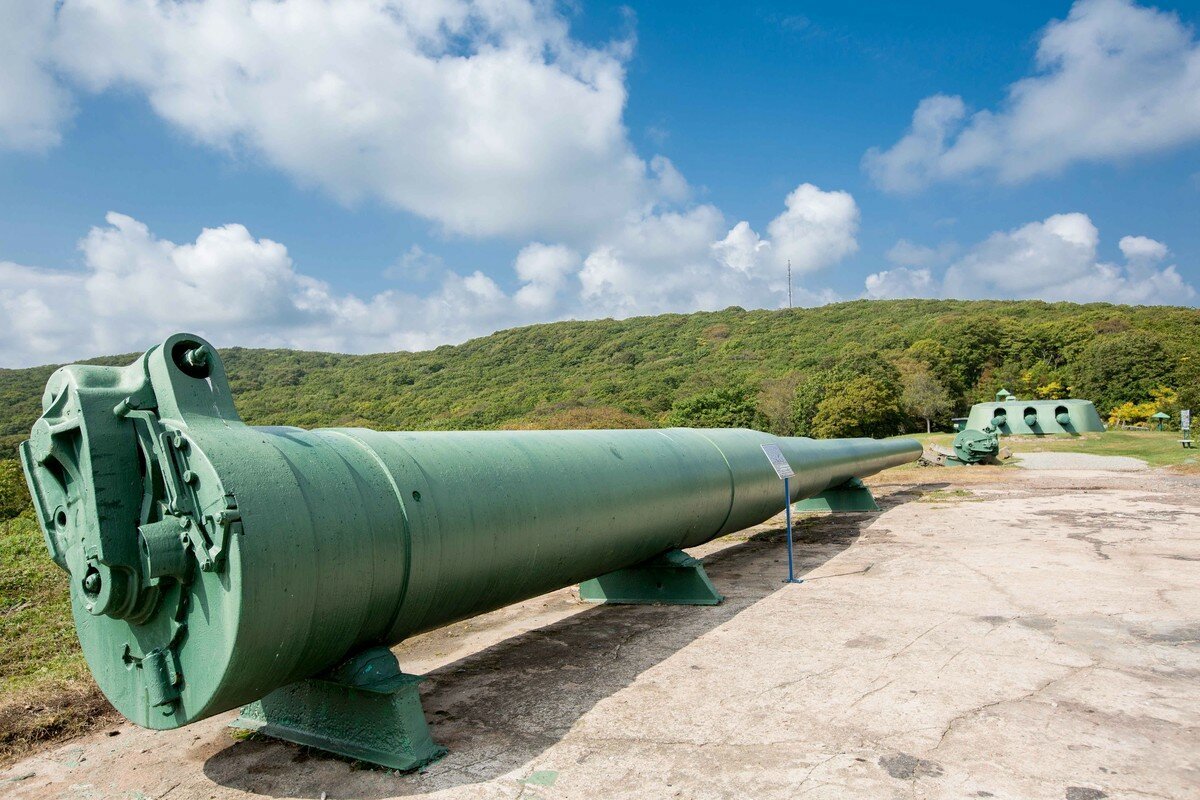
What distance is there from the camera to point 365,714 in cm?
359

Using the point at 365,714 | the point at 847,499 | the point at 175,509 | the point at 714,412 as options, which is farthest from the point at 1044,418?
the point at 175,509

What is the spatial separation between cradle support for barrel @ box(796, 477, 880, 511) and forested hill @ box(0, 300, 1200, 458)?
45.2 feet

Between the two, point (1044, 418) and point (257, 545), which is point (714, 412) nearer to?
point (1044, 418)

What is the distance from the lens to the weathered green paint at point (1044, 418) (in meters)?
28.4

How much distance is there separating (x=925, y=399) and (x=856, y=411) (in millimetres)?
10093

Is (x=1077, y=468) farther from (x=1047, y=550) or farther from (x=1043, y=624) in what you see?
(x=1043, y=624)

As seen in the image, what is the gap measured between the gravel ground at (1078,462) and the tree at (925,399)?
22849 mm

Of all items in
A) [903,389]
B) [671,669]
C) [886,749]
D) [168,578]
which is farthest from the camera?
[903,389]

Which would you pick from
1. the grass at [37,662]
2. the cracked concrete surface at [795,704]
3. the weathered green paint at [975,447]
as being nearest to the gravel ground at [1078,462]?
the weathered green paint at [975,447]

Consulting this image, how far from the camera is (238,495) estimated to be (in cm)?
281

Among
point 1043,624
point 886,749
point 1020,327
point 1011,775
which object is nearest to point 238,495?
point 886,749

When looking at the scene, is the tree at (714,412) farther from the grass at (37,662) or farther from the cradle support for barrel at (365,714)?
the cradle support for barrel at (365,714)

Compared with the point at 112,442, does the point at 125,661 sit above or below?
below

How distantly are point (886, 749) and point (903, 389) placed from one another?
47.7 m
